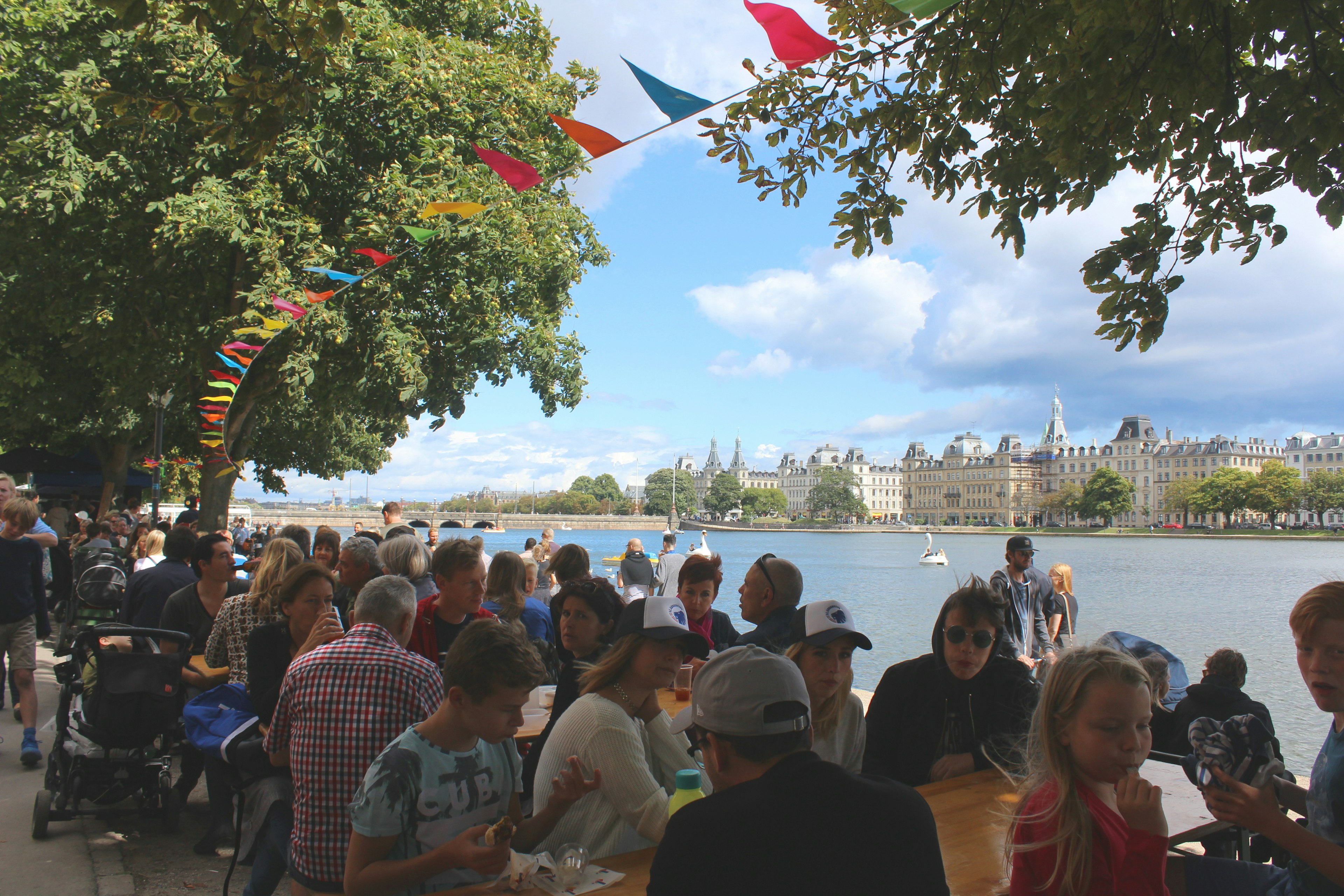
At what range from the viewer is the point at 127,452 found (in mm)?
24969

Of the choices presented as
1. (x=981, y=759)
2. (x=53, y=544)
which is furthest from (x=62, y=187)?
(x=981, y=759)

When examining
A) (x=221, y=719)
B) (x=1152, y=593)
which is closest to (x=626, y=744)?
(x=221, y=719)

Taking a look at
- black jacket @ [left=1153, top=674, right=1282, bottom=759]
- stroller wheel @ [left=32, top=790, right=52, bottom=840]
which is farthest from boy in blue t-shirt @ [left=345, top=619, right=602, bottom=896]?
stroller wheel @ [left=32, top=790, right=52, bottom=840]

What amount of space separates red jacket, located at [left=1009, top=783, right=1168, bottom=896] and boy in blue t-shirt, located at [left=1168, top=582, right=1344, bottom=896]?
0.24 meters

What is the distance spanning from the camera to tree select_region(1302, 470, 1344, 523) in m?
95.3

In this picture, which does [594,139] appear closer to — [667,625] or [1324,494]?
[667,625]

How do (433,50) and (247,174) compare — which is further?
(433,50)

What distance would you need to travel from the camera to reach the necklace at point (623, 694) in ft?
9.20

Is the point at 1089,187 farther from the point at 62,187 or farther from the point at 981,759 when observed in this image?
the point at 62,187

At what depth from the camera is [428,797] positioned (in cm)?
236

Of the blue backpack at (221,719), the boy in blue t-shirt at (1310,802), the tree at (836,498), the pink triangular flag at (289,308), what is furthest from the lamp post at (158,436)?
the tree at (836,498)

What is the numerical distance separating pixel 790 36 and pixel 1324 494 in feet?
387

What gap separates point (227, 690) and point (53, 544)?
14.0ft

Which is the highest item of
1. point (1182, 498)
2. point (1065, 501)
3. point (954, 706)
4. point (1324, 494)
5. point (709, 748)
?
point (1324, 494)
